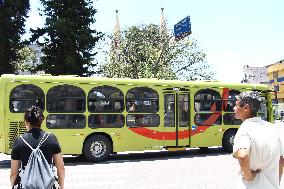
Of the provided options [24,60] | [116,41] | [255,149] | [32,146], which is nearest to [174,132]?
[32,146]

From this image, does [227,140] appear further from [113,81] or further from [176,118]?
[113,81]

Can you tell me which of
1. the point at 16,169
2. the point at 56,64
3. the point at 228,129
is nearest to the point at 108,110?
the point at 228,129

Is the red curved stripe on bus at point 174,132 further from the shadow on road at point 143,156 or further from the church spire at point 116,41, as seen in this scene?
the church spire at point 116,41

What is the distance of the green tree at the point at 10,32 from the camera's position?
33844 millimetres

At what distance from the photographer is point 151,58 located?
163 feet

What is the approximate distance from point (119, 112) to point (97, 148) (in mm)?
1380

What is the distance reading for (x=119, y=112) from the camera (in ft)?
48.8

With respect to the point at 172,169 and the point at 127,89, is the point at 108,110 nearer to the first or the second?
the point at 127,89

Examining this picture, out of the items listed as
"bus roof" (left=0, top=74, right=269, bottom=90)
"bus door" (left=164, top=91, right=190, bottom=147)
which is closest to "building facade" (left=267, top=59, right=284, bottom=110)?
"bus roof" (left=0, top=74, right=269, bottom=90)

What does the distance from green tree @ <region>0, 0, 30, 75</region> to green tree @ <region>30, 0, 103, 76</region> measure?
1568mm

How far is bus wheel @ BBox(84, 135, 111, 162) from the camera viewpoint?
14383 millimetres

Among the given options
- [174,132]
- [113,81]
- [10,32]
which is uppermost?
[10,32]

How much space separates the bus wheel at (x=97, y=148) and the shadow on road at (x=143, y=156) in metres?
0.22

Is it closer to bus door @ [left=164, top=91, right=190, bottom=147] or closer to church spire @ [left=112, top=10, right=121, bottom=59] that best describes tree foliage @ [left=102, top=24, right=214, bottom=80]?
church spire @ [left=112, top=10, right=121, bottom=59]
